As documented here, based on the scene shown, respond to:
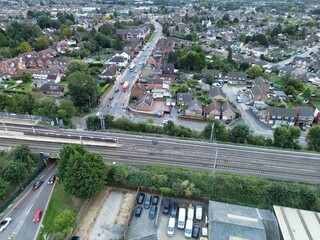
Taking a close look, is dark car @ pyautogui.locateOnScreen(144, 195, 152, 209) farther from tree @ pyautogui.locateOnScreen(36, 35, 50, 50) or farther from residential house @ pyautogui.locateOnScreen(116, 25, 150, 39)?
residential house @ pyautogui.locateOnScreen(116, 25, 150, 39)

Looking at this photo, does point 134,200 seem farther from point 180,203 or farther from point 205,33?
point 205,33

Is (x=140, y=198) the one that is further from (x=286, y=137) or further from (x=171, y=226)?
(x=286, y=137)

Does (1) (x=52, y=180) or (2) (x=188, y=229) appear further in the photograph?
(1) (x=52, y=180)

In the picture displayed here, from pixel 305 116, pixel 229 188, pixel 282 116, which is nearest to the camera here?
pixel 229 188

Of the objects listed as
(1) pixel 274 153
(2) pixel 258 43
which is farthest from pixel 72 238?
(2) pixel 258 43

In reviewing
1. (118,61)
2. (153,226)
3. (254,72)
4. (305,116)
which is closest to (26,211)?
(153,226)

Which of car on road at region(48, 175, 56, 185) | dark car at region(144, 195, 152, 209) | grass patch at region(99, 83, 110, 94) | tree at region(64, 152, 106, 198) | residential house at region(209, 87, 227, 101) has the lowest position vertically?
dark car at region(144, 195, 152, 209)

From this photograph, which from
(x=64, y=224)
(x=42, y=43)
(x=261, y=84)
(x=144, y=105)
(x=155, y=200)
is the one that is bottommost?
(x=155, y=200)

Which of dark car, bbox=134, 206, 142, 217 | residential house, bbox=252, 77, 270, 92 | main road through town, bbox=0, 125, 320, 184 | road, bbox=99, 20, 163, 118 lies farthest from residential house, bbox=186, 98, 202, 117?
dark car, bbox=134, 206, 142, 217
